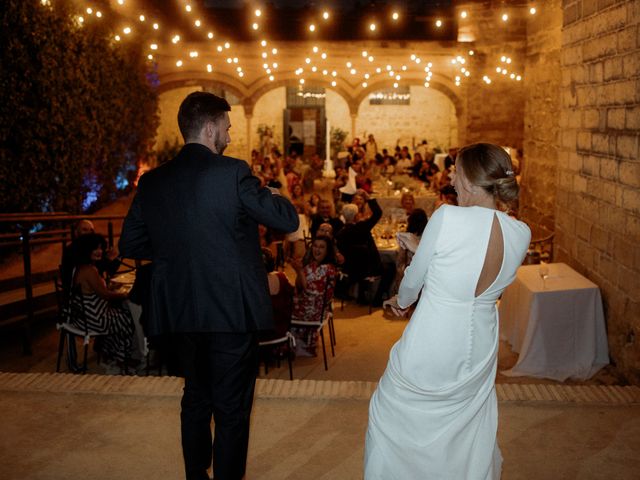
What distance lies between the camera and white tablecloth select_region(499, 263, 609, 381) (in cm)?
551

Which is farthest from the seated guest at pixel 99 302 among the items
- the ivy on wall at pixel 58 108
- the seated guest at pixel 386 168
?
the seated guest at pixel 386 168

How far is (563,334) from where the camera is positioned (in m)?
5.55

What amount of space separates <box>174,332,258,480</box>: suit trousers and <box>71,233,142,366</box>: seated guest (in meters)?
3.24

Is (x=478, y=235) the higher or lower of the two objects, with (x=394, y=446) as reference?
higher

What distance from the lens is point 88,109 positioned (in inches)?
476

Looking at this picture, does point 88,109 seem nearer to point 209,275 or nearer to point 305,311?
point 305,311

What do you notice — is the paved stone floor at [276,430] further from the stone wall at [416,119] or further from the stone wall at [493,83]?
the stone wall at [416,119]

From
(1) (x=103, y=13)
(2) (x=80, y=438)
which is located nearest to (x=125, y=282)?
(2) (x=80, y=438)

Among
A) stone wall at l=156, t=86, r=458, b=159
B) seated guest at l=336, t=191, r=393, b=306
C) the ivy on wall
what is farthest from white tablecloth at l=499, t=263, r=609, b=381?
stone wall at l=156, t=86, r=458, b=159

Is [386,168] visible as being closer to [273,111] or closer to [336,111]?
[336,111]

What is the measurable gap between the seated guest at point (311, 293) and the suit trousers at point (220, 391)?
332 cm

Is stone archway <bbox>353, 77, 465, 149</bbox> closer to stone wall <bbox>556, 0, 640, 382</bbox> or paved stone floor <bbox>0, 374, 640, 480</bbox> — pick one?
stone wall <bbox>556, 0, 640, 382</bbox>

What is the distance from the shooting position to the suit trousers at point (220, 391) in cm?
260

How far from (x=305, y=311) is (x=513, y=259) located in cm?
386
